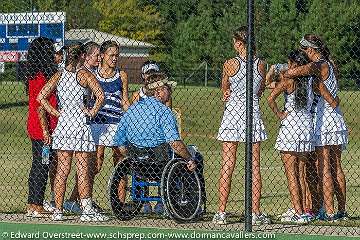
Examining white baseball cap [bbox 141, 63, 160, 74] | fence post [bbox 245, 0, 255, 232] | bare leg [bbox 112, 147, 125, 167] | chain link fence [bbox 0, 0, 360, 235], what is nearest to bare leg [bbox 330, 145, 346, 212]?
chain link fence [bbox 0, 0, 360, 235]

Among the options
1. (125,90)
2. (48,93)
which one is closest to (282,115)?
(125,90)

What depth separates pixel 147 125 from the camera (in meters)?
10.6

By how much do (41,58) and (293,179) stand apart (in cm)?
275

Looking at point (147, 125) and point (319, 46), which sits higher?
point (319, 46)

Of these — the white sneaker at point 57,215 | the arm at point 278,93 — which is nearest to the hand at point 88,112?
the white sneaker at point 57,215

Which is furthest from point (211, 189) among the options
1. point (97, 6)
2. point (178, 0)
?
point (97, 6)

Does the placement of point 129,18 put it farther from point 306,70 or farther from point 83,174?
point 306,70

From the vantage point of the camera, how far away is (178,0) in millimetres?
14836

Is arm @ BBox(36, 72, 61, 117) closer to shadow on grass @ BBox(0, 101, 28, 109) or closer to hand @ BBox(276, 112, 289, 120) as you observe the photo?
hand @ BBox(276, 112, 289, 120)

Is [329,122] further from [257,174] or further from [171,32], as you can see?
[171,32]

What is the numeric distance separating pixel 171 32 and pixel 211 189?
487 centimetres

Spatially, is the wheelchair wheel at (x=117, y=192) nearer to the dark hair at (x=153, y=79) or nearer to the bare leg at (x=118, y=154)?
the bare leg at (x=118, y=154)

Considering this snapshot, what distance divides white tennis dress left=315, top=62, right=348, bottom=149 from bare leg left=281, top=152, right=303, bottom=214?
0.93 ft

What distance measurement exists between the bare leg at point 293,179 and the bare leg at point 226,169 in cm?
52
